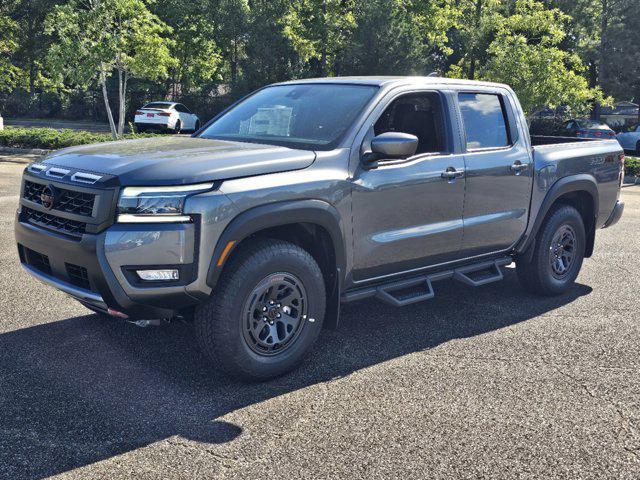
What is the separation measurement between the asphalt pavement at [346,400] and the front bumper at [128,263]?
586 millimetres

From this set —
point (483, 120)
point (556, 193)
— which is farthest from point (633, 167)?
point (483, 120)

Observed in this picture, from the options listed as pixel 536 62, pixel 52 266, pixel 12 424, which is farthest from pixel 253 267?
pixel 536 62

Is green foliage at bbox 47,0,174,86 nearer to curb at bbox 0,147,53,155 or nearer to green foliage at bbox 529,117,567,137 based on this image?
curb at bbox 0,147,53,155

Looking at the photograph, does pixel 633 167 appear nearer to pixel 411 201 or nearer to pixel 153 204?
pixel 411 201

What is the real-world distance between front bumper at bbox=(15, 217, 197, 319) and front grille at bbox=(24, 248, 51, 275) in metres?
0.28

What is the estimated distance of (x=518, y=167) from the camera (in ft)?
18.9

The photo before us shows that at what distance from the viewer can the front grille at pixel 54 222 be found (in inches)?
153

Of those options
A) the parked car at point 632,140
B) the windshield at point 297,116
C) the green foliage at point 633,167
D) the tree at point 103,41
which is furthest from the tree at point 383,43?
the windshield at point 297,116

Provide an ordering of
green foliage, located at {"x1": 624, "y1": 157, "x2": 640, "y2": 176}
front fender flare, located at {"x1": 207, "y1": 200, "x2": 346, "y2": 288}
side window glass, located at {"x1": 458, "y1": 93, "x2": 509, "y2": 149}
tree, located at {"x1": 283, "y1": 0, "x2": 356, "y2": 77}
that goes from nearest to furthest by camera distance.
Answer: front fender flare, located at {"x1": 207, "y1": 200, "x2": 346, "y2": 288} < side window glass, located at {"x1": 458, "y1": 93, "x2": 509, "y2": 149} < green foliage, located at {"x1": 624, "y1": 157, "x2": 640, "y2": 176} < tree, located at {"x1": 283, "y1": 0, "x2": 356, "y2": 77}

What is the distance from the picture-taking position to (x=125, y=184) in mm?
3732

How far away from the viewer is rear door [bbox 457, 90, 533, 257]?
213 inches

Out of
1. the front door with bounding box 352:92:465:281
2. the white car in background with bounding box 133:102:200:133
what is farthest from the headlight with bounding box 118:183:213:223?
the white car in background with bounding box 133:102:200:133

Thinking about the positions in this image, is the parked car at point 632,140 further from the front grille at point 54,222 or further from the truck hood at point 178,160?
the front grille at point 54,222

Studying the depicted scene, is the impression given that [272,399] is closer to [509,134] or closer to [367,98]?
[367,98]
